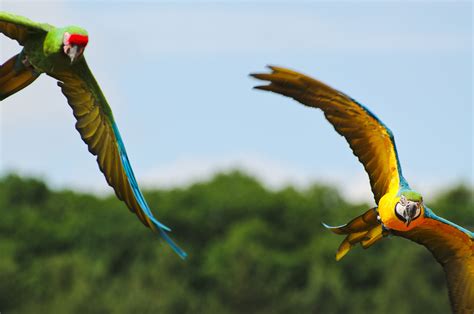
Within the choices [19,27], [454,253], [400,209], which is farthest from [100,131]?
[454,253]

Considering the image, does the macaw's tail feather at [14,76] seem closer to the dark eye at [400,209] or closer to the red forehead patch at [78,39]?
the red forehead patch at [78,39]

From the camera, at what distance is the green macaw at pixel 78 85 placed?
26.9 ft

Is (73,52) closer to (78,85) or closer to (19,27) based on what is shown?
(19,27)

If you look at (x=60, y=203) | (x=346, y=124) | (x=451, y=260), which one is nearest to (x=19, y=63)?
(x=346, y=124)

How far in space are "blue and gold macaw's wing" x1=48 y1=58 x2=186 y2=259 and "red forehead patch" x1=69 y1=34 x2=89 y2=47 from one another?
87 cm

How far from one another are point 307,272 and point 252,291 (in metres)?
5.16

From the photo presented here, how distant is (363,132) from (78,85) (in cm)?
219

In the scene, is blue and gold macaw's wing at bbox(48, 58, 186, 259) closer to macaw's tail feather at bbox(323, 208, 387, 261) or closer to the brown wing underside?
the brown wing underside

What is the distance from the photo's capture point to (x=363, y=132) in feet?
28.6

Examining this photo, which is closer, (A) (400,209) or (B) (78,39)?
(B) (78,39)

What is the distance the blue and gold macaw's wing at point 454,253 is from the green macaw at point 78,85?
2.10 meters

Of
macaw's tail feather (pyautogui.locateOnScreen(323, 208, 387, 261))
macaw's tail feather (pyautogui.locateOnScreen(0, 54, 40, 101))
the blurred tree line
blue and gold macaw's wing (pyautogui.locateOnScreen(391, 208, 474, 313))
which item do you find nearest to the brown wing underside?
macaw's tail feather (pyautogui.locateOnScreen(0, 54, 40, 101))

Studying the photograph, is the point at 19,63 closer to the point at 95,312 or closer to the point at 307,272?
the point at 95,312

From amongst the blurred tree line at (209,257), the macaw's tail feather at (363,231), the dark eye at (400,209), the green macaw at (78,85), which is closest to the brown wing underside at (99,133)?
the green macaw at (78,85)
